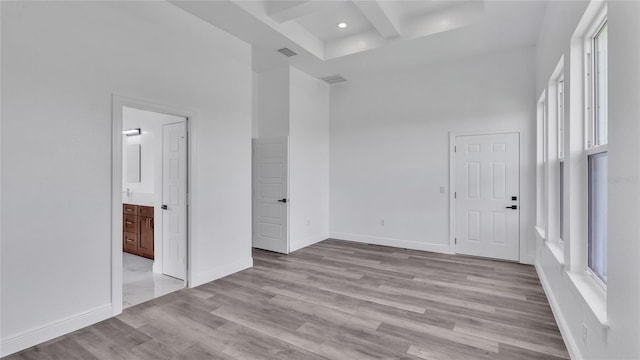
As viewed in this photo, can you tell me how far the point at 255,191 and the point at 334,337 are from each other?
3634 millimetres

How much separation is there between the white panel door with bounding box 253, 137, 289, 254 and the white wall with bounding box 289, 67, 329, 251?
132 mm

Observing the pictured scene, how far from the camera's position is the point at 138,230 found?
16.6 feet

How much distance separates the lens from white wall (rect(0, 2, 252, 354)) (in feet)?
7.76

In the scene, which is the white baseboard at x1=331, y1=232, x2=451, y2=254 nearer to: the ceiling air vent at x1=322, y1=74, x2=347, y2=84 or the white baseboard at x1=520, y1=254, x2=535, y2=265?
the white baseboard at x1=520, y1=254, x2=535, y2=265

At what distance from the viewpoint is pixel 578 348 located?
2.12m

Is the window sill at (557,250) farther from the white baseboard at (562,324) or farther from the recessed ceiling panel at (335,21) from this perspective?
the recessed ceiling panel at (335,21)

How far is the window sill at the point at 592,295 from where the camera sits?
1.67 m

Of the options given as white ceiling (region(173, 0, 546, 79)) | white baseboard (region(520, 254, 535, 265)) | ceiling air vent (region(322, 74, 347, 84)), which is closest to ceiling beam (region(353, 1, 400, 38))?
white ceiling (region(173, 0, 546, 79))

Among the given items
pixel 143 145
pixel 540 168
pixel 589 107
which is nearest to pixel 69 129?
pixel 143 145

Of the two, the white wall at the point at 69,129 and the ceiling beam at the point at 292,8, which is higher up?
the ceiling beam at the point at 292,8

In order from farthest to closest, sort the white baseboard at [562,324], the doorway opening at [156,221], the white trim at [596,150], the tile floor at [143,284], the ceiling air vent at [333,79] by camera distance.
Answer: the ceiling air vent at [333,79]
the tile floor at [143,284]
the doorway opening at [156,221]
the white baseboard at [562,324]
the white trim at [596,150]

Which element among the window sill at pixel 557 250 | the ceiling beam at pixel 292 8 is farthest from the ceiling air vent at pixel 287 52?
the window sill at pixel 557 250

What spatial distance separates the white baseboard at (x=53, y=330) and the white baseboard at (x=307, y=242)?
2.96 meters

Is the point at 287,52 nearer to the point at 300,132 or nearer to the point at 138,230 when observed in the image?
the point at 300,132
